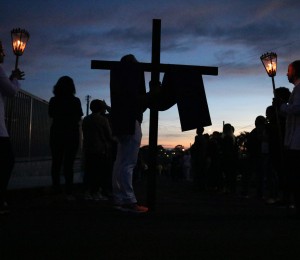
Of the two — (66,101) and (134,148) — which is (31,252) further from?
(66,101)

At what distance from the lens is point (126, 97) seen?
19.5 feet

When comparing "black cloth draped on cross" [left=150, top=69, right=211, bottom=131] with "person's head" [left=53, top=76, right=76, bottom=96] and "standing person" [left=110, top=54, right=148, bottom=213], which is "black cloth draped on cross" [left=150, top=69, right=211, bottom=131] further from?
"person's head" [left=53, top=76, right=76, bottom=96]

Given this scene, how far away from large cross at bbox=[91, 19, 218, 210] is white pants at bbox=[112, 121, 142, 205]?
1.04ft

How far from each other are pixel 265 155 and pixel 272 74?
2635mm

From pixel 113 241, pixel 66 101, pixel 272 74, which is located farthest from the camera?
pixel 66 101

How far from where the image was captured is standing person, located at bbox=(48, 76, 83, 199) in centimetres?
770

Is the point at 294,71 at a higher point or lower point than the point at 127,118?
higher

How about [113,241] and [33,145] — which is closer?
[113,241]

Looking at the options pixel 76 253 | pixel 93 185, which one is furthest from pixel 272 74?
pixel 76 253

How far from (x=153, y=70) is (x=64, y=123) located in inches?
83.6

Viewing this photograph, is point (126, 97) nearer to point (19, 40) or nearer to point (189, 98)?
point (189, 98)

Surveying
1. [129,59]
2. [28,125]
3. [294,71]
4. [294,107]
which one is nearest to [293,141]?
[294,107]

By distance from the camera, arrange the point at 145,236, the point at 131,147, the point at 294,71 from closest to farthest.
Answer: the point at 145,236
the point at 294,71
the point at 131,147

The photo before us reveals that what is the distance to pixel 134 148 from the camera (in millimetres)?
6172
